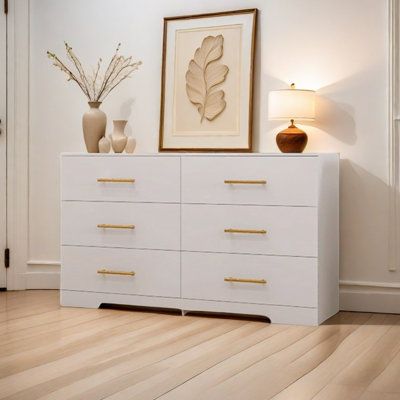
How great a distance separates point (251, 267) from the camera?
377 centimetres

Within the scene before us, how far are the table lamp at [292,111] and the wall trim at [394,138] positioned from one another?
40 cm

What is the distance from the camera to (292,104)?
12.9ft

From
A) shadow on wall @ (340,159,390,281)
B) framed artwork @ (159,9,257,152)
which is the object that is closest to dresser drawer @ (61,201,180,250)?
framed artwork @ (159,9,257,152)

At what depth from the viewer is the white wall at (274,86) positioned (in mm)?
3998

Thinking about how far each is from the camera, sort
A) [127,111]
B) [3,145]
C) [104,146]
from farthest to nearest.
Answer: [3,145] < [127,111] < [104,146]

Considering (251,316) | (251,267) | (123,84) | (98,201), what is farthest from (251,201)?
(123,84)

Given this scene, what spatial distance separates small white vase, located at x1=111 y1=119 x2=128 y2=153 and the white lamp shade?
84cm

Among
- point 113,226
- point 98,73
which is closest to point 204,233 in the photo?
point 113,226

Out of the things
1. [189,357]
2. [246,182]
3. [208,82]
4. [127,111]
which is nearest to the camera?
[189,357]

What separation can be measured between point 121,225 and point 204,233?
46cm

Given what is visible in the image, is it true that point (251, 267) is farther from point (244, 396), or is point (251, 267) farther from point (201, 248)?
point (244, 396)

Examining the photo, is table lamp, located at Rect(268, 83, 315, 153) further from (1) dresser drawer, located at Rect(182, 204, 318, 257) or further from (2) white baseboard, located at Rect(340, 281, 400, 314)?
(2) white baseboard, located at Rect(340, 281, 400, 314)

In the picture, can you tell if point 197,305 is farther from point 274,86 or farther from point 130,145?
point 274,86

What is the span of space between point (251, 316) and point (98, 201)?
991mm
